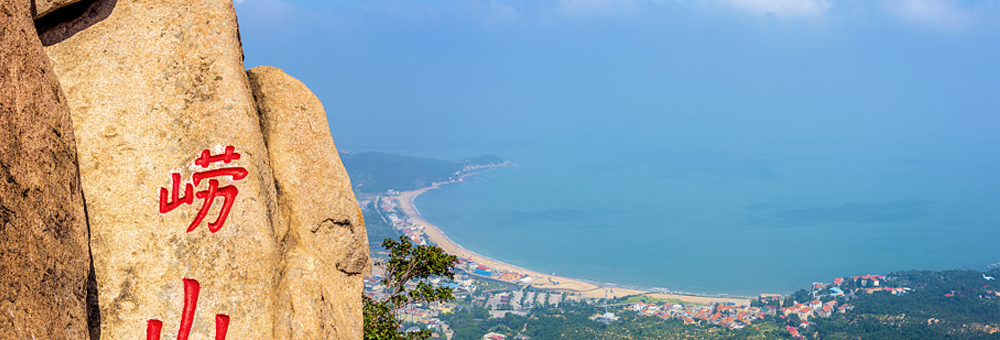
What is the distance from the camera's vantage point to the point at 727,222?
100625mm

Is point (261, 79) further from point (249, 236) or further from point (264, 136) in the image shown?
point (249, 236)

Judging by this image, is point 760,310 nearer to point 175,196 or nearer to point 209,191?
point 209,191

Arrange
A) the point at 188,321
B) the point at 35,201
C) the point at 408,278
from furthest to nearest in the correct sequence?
the point at 408,278 < the point at 188,321 < the point at 35,201

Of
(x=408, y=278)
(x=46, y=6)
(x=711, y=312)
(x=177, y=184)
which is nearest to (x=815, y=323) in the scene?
(x=711, y=312)

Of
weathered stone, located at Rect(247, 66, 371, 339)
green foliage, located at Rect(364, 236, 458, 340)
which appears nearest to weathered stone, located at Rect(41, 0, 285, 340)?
weathered stone, located at Rect(247, 66, 371, 339)

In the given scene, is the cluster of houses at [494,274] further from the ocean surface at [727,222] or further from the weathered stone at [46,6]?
the weathered stone at [46,6]

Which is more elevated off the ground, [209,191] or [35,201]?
[209,191]

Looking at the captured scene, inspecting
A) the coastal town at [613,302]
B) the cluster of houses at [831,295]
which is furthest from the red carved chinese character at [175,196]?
the cluster of houses at [831,295]

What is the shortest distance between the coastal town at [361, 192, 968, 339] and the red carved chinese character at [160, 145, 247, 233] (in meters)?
34.8

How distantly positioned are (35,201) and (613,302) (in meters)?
52.0

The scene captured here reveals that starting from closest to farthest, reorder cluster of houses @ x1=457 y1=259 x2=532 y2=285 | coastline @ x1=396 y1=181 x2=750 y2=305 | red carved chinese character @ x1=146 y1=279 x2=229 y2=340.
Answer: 1. red carved chinese character @ x1=146 y1=279 x2=229 y2=340
2. coastline @ x1=396 y1=181 x2=750 y2=305
3. cluster of houses @ x1=457 y1=259 x2=532 y2=285

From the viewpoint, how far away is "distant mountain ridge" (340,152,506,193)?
117250 mm

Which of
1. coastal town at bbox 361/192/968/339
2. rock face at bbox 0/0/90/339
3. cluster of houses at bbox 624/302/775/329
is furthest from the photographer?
coastal town at bbox 361/192/968/339

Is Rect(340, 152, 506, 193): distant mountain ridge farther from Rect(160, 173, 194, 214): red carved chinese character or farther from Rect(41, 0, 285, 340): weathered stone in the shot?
Rect(160, 173, 194, 214): red carved chinese character
